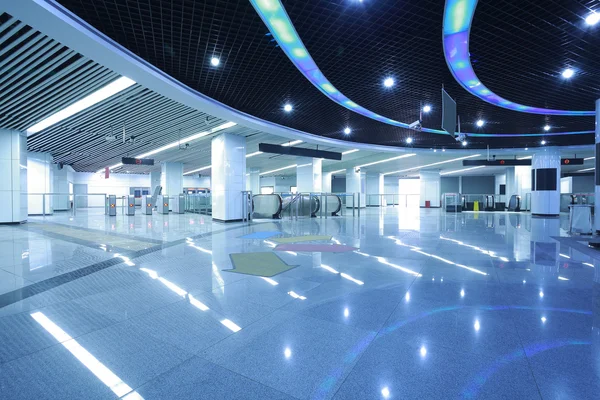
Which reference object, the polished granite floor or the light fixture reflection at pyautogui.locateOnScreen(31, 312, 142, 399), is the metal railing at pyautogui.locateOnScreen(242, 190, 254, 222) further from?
the light fixture reflection at pyautogui.locateOnScreen(31, 312, 142, 399)

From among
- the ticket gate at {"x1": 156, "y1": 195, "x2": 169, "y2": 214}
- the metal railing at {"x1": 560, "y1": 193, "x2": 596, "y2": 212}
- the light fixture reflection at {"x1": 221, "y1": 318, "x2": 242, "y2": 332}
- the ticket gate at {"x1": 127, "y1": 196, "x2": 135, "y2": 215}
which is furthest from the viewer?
the metal railing at {"x1": 560, "y1": 193, "x2": 596, "y2": 212}

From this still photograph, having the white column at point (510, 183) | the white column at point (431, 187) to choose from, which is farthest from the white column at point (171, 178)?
the white column at point (510, 183)

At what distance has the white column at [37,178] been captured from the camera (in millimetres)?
16328

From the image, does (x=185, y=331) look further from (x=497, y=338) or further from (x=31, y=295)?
(x=497, y=338)

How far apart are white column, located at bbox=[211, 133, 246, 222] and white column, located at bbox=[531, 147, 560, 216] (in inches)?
663

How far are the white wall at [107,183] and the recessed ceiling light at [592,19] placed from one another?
116 feet

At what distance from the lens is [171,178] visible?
875 inches

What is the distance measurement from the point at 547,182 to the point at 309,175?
1375cm

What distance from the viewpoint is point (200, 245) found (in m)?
6.63

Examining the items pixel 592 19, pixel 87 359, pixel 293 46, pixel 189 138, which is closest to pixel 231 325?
pixel 87 359

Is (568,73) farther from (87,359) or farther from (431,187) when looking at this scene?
(431,187)

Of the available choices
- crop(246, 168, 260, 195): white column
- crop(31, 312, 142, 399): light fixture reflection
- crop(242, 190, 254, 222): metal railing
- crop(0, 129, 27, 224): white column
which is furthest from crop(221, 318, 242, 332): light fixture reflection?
crop(246, 168, 260, 195): white column

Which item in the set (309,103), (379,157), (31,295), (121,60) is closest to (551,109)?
(309,103)

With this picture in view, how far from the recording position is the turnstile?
20062mm
